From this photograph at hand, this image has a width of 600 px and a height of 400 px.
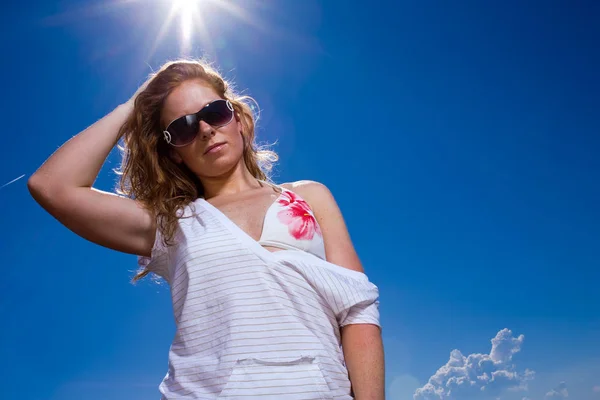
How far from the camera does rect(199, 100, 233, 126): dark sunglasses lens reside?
13.1ft

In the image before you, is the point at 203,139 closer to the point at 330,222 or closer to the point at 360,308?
the point at 330,222

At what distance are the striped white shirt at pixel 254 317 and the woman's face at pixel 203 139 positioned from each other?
60 centimetres

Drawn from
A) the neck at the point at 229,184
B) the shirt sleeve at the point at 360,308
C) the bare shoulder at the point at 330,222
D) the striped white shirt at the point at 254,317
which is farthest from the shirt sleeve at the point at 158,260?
the shirt sleeve at the point at 360,308

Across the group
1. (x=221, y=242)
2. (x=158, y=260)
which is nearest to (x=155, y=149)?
(x=158, y=260)

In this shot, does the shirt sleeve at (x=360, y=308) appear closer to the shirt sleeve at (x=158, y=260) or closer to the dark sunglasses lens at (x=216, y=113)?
the shirt sleeve at (x=158, y=260)

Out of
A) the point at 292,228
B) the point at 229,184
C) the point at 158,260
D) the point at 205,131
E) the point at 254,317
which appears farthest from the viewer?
the point at 229,184

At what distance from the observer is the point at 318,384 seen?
300cm

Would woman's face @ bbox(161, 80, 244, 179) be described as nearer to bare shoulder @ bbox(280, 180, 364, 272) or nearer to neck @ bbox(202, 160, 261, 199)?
neck @ bbox(202, 160, 261, 199)

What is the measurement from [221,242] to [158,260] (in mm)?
608

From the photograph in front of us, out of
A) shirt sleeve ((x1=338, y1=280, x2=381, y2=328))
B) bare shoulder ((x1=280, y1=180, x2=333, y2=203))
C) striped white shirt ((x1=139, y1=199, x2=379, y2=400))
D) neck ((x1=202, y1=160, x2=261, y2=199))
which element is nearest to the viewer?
striped white shirt ((x1=139, y1=199, x2=379, y2=400))

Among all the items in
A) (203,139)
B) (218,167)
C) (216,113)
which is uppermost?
(216,113)

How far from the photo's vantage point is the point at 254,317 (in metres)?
3.16

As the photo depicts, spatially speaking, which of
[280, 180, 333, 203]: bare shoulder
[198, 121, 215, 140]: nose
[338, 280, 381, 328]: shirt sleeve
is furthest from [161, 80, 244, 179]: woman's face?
Result: [338, 280, 381, 328]: shirt sleeve

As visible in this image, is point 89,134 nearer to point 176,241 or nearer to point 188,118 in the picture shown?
point 188,118
